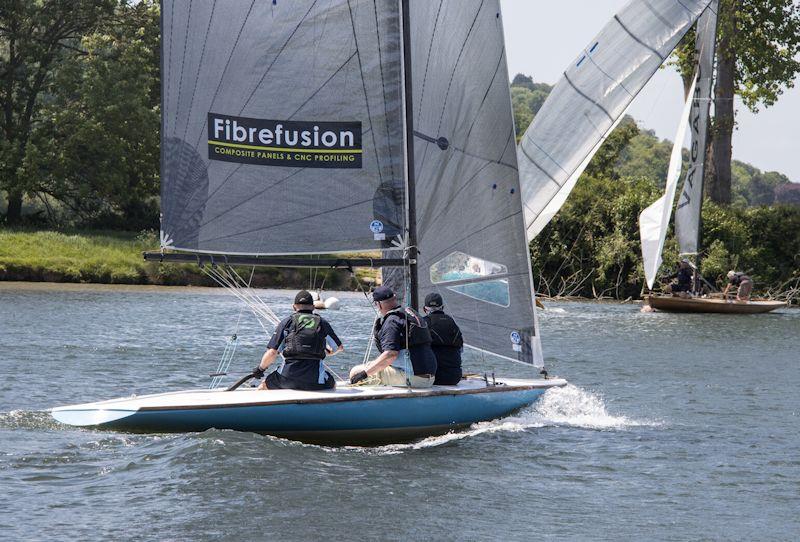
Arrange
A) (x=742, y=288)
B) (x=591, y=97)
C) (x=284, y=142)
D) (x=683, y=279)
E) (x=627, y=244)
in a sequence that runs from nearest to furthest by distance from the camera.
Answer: (x=284, y=142) < (x=591, y=97) < (x=742, y=288) < (x=683, y=279) < (x=627, y=244)

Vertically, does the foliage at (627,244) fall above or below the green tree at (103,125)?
below

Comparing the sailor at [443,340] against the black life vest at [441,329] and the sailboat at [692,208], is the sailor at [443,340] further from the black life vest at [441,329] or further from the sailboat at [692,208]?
the sailboat at [692,208]

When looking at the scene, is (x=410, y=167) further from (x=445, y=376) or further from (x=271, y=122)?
(x=445, y=376)

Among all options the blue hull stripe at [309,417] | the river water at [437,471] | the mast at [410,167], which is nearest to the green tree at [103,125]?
the river water at [437,471]

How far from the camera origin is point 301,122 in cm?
1460

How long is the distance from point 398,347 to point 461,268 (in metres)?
1.97

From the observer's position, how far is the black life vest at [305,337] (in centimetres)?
1356

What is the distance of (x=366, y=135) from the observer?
14.8 metres

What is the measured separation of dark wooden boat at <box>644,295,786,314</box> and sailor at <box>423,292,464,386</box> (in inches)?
1002

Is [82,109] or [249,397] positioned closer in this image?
[249,397]

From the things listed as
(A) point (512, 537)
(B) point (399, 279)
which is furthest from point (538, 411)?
(A) point (512, 537)

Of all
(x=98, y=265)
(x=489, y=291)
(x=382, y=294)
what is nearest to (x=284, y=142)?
(x=382, y=294)

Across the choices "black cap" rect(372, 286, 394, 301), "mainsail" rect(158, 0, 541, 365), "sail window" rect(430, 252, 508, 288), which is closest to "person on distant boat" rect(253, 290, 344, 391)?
"black cap" rect(372, 286, 394, 301)

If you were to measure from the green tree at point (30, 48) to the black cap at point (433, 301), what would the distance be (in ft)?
122
